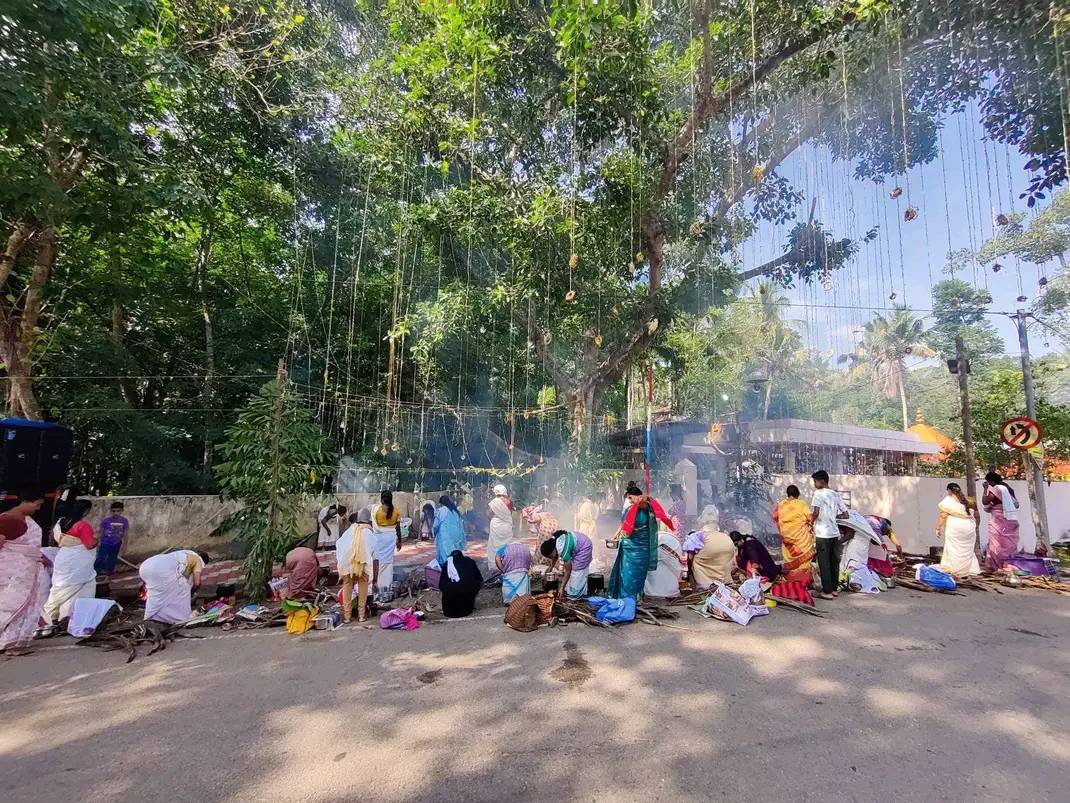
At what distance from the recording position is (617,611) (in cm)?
589

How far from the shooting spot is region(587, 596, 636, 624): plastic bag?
5848mm

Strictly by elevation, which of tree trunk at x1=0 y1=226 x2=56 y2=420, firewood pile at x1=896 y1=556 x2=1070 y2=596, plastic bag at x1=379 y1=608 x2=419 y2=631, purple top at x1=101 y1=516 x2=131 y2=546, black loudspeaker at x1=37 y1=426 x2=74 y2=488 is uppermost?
tree trunk at x1=0 y1=226 x2=56 y2=420

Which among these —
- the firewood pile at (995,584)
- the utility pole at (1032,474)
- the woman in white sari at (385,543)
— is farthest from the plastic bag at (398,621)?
the utility pole at (1032,474)

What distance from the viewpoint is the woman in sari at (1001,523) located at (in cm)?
807

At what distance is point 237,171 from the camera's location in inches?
483

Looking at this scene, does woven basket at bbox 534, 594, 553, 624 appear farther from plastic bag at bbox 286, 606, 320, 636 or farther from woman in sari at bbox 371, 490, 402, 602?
plastic bag at bbox 286, 606, 320, 636

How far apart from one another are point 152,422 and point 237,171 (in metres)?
6.43

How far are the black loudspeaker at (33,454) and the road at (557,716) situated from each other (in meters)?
4.36

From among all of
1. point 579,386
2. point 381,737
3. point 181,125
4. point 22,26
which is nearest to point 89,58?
point 22,26

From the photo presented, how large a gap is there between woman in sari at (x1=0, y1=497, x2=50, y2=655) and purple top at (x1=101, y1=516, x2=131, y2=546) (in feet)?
11.1

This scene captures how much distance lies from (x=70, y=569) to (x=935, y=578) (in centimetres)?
1120

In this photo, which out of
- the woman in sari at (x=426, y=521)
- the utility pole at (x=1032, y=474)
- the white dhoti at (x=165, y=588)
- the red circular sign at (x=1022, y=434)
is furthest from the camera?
the woman in sari at (x=426, y=521)

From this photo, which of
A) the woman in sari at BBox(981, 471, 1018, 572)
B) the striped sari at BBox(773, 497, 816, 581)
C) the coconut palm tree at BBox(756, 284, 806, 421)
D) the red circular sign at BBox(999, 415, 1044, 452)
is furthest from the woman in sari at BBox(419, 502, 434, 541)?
the coconut palm tree at BBox(756, 284, 806, 421)

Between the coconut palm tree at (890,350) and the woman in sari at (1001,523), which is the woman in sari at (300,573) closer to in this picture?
the woman in sari at (1001,523)
